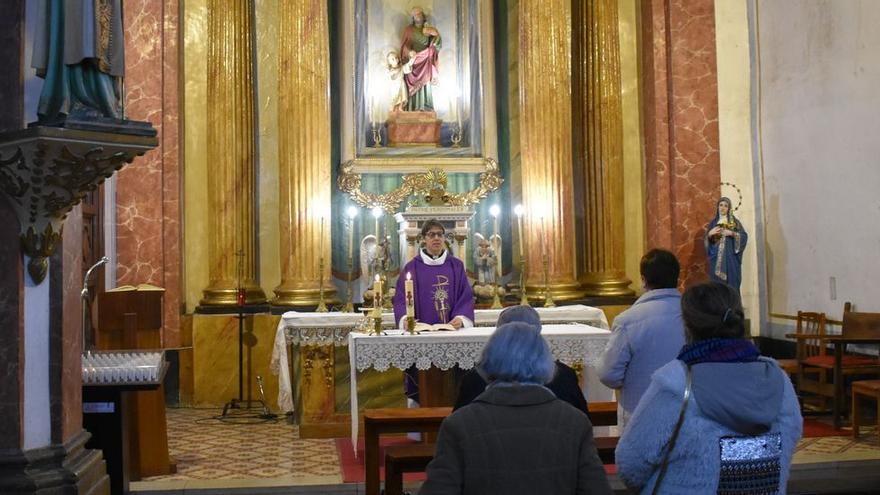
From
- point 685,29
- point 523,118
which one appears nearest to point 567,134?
point 523,118

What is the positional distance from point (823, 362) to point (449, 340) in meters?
4.30

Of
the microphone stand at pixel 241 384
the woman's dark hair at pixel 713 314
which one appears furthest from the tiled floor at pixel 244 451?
the woman's dark hair at pixel 713 314

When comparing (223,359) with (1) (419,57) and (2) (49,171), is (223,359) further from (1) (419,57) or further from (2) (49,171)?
(2) (49,171)

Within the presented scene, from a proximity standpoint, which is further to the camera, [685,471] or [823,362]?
[823,362]

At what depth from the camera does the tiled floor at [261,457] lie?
7723mm

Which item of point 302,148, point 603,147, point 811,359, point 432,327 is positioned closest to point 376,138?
point 302,148

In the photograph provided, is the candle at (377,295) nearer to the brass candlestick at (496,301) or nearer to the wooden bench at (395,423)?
the wooden bench at (395,423)

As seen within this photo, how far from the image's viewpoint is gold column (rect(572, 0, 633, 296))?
12984 mm

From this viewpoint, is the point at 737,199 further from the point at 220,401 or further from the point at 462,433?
the point at 462,433

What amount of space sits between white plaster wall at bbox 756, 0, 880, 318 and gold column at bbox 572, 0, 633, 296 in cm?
176

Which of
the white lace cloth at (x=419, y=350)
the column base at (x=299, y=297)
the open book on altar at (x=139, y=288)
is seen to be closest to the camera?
the white lace cloth at (x=419, y=350)

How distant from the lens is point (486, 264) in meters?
12.2

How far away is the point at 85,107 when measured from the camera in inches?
225

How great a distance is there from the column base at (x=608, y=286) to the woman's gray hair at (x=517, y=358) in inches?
378
